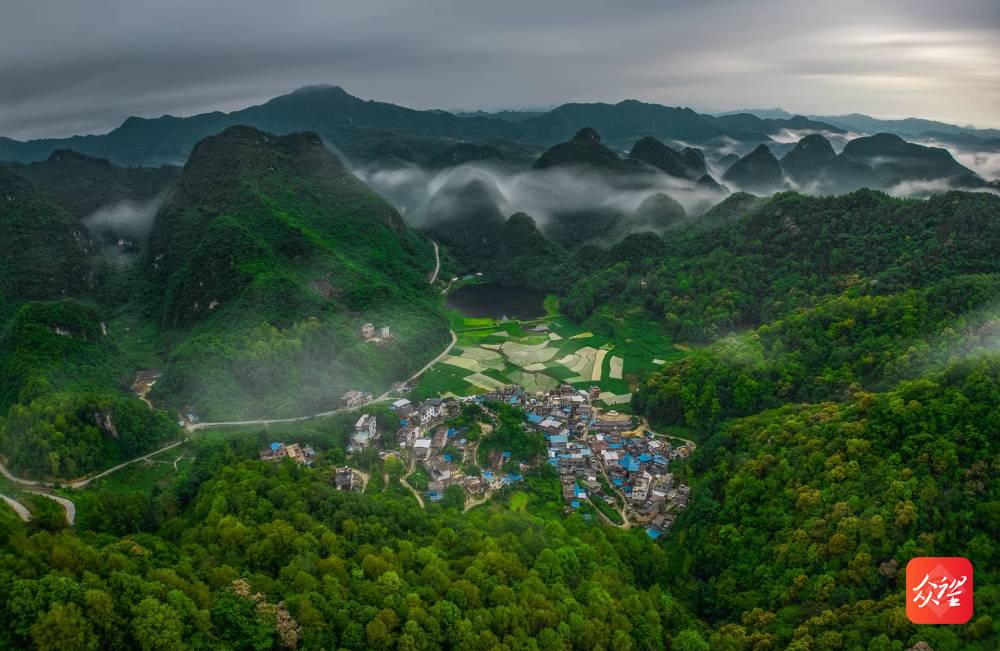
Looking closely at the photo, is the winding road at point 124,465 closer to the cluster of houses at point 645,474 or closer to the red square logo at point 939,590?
the cluster of houses at point 645,474

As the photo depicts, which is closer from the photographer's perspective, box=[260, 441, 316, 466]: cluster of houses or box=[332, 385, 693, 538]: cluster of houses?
box=[332, 385, 693, 538]: cluster of houses

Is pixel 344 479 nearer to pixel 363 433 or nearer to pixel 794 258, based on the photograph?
pixel 363 433

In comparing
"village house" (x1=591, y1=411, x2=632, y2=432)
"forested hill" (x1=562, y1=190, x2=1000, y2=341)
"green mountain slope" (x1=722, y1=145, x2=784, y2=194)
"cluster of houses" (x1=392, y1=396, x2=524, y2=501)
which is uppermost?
"green mountain slope" (x1=722, y1=145, x2=784, y2=194)

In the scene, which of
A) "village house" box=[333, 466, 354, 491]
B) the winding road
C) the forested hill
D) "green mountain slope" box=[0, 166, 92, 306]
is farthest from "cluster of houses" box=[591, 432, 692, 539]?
"green mountain slope" box=[0, 166, 92, 306]

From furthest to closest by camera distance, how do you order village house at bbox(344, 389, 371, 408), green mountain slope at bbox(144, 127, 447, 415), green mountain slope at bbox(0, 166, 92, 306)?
green mountain slope at bbox(0, 166, 92, 306)
green mountain slope at bbox(144, 127, 447, 415)
village house at bbox(344, 389, 371, 408)

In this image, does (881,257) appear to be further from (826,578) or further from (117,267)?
(117,267)

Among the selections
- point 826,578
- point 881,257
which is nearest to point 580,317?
point 881,257

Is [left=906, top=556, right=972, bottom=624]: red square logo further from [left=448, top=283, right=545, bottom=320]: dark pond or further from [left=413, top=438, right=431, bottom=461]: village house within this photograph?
[left=448, top=283, right=545, bottom=320]: dark pond
